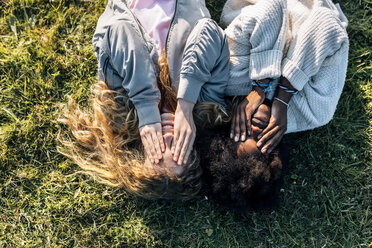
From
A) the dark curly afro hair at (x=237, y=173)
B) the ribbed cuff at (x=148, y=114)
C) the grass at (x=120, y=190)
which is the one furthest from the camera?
the grass at (x=120, y=190)

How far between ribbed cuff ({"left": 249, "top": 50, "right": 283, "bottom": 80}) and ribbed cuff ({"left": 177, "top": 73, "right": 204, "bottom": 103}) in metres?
0.45

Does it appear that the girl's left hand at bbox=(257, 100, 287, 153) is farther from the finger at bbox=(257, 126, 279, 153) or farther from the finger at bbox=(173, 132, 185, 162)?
the finger at bbox=(173, 132, 185, 162)

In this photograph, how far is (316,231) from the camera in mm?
2709

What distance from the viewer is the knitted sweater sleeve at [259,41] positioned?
7.92ft

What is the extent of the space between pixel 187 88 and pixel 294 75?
809 millimetres

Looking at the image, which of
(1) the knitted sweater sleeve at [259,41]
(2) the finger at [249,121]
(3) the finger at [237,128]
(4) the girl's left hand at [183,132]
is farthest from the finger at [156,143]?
(1) the knitted sweater sleeve at [259,41]

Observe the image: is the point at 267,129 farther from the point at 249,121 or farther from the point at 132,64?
the point at 132,64

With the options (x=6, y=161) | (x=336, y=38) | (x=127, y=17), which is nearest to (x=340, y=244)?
(x=336, y=38)

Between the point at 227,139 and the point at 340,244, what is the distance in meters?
1.35

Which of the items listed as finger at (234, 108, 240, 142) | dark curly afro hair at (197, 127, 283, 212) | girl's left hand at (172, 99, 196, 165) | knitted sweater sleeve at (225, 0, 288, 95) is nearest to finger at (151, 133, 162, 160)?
girl's left hand at (172, 99, 196, 165)

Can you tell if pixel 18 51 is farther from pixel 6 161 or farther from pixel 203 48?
pixel 203 48

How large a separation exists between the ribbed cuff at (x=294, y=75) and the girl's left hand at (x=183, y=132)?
2.46 ft

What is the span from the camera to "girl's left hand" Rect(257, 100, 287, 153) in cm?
237

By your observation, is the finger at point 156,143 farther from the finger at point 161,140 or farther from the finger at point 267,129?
the finger at point 267,129
